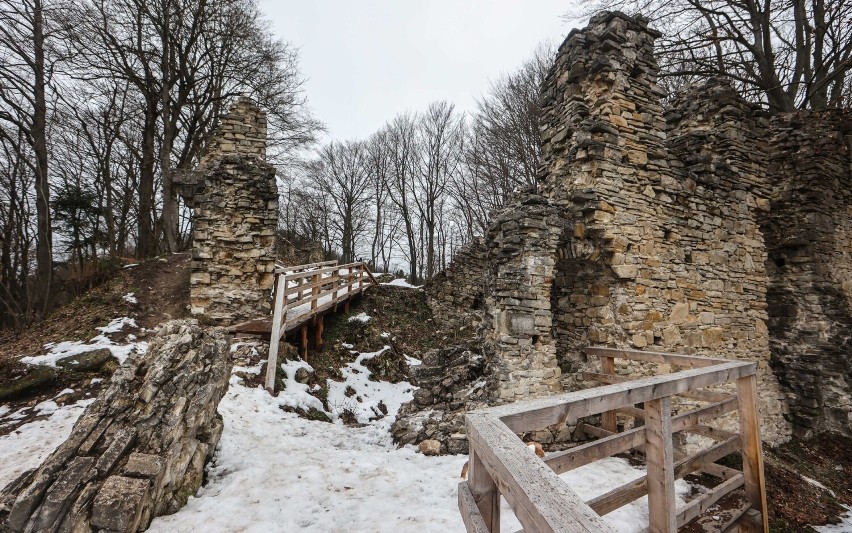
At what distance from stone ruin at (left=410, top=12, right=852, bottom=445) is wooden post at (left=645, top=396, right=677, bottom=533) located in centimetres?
258

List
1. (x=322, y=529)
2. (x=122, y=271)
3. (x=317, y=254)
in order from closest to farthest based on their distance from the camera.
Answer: (x=322, y=529), (x=122, y=271), (x=317, y=254)

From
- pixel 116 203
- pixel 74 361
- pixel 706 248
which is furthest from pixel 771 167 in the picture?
pixel 116 203

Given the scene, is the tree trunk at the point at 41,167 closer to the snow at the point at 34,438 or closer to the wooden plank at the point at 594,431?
the snow at the point at 34,438

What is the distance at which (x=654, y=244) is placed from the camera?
6.11 metres

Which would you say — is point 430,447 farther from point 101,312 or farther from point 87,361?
point 101,312

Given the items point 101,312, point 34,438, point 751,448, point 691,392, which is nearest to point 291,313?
point 101,312

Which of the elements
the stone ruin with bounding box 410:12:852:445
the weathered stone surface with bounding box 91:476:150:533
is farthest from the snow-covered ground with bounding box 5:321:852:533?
the stone ruin with bounding box 410:12:852:445

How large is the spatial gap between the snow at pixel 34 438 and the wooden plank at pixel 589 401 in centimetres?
456

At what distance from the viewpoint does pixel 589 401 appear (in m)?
2.11

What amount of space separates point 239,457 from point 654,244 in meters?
6.62

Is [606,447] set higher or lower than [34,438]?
higher

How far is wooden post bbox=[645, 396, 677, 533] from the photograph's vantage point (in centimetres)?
253

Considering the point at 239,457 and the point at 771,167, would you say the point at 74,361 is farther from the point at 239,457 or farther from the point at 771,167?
the point at 771,167

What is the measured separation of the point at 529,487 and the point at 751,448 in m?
3.75
